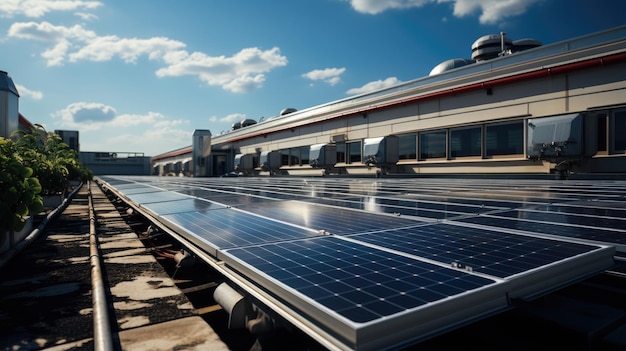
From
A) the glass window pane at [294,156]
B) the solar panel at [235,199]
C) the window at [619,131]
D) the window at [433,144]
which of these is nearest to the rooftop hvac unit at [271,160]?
the glass window pane at [294,156]

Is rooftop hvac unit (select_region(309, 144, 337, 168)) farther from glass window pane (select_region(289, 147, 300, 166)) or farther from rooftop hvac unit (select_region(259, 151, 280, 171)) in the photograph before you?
rooftop hvac unit (select_region(259, 151, 280, 171))

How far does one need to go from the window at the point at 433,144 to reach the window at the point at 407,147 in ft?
1.66

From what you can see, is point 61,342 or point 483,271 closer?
point 483,271

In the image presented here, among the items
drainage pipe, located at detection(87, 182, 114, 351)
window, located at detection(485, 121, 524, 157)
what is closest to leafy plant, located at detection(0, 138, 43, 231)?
drainage pipe, located at detection(87, 182, 114, 351)

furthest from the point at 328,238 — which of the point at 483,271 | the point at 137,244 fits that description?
the point at 137,244

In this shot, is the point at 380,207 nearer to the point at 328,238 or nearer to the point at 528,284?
the point at 328,238

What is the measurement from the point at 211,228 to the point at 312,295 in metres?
3.20

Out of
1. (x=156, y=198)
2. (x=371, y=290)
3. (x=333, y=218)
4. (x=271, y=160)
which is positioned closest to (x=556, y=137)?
(x=333, y=218)

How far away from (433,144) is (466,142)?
189 centimetres

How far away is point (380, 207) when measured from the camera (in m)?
7.30

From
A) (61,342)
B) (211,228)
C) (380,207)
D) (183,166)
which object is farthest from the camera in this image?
(183,166)

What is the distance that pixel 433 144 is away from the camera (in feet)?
68.3

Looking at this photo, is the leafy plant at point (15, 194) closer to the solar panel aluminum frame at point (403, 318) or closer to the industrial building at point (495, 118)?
the solar panel aluminum frame at point (403, 318)

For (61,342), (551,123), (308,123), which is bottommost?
(61,342)
